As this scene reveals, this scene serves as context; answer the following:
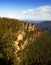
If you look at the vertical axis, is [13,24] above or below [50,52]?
above

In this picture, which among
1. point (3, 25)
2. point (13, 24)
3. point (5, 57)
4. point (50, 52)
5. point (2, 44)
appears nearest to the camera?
point (5, 57)

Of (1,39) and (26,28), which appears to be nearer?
(1,39)

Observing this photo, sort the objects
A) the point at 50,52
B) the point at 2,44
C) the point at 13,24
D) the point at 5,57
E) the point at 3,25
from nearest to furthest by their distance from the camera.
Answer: the point at 5,57 < the point at 2,44 < the point at 3,25 < the point at 13,24 < the point at 50,52

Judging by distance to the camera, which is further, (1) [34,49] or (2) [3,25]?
(1) [34,49]

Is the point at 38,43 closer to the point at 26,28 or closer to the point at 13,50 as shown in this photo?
the point at 26,28

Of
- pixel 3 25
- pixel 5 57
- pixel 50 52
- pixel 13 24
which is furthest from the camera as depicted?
pixel 50 52

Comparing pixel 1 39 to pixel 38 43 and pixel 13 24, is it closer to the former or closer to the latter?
pixel 13 24

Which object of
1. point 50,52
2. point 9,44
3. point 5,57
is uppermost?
point 9,44

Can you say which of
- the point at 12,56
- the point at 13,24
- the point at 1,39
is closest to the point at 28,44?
the point at 13,24

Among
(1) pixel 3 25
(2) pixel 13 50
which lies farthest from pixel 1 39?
(1) pixel 3 25
